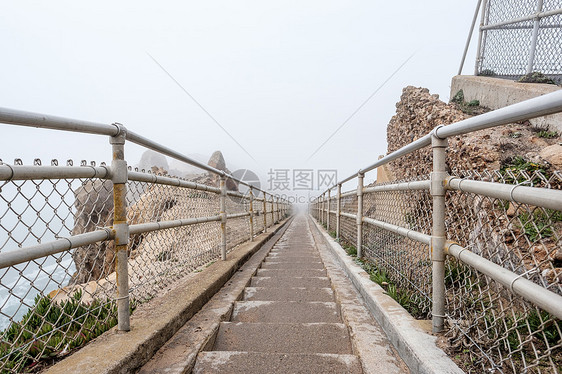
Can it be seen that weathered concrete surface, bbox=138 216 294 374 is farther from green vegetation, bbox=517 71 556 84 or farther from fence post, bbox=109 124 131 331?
green vegetation, bbox=517 71 556 84

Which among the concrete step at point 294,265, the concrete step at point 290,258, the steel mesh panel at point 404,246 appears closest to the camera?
the steel mesh panel at point 404,246

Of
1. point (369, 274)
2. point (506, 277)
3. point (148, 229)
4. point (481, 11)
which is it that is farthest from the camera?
point (481, 11)

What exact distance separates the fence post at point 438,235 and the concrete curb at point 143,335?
1557 mm

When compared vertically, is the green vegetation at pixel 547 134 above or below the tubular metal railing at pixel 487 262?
above

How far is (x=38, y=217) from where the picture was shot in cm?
127

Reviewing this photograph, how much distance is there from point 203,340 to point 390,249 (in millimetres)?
1905

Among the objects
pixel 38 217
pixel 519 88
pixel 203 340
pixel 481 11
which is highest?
pixel 481 11

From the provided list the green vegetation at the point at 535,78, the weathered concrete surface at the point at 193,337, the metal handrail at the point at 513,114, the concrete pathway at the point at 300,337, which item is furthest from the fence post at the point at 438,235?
the green vegetation at the point at 535,78

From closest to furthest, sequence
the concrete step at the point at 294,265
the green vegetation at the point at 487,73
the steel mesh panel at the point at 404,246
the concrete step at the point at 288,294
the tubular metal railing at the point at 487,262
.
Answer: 1. the tubular metal railing at the point at 487,262
2. the steel mesh panel at the point at 404,246
3. the concrete step at the point at 288,294
4. the concrete step at the point at 294,265
5. the green vegetation at the point at 487,73

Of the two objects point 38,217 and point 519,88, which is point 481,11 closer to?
point 519,88

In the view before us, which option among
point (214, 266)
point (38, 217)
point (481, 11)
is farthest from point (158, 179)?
point (481, 11)

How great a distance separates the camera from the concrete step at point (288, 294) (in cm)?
305

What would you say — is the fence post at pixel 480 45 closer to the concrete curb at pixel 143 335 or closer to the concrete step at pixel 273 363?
the concrete curb at pixel 143 335

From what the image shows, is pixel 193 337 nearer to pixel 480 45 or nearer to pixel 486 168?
pixel 486 168
